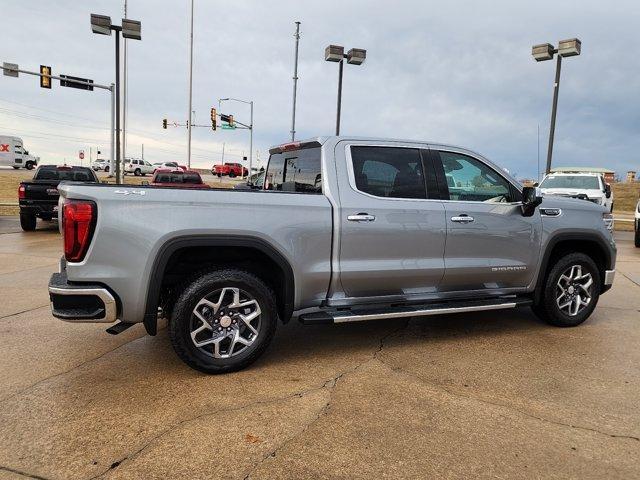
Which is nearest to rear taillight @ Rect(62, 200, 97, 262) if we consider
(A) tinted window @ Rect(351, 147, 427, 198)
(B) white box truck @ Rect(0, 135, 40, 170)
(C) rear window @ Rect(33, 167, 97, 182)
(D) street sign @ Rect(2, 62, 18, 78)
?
(A) tinted window @ Rect(351, 147, 427, 198)

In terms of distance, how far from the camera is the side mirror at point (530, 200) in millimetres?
4680

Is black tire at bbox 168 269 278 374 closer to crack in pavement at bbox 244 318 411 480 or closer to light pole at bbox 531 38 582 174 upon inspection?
crack in pavement at bbox 244 318 411 480

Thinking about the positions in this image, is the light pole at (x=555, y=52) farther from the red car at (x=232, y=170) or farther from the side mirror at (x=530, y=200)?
the red car at (x=232, y=170)

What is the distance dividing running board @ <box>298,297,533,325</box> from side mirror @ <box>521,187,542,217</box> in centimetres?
85

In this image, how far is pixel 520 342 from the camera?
4773 millimetres

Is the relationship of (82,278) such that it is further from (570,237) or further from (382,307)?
(570,237)

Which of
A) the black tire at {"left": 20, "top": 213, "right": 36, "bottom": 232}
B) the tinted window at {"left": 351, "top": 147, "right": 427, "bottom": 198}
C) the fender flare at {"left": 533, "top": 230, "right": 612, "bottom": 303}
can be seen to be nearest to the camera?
the tinted window at {"left": 351, "top": 147, "right": 427, "bottom": 198}

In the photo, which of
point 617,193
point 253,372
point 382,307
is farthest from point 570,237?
point 617,193

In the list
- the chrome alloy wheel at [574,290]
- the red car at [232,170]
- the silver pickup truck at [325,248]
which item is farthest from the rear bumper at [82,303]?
the red car at [232,170]

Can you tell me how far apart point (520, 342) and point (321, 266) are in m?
2.17

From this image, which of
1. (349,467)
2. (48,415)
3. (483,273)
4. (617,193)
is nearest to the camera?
(349,467)

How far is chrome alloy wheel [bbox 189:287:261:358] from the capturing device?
3.73 meters

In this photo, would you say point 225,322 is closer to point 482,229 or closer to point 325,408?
point 325,408

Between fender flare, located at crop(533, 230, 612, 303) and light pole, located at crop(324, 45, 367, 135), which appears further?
light pole, located at crop(324, 45, 367, 135)
